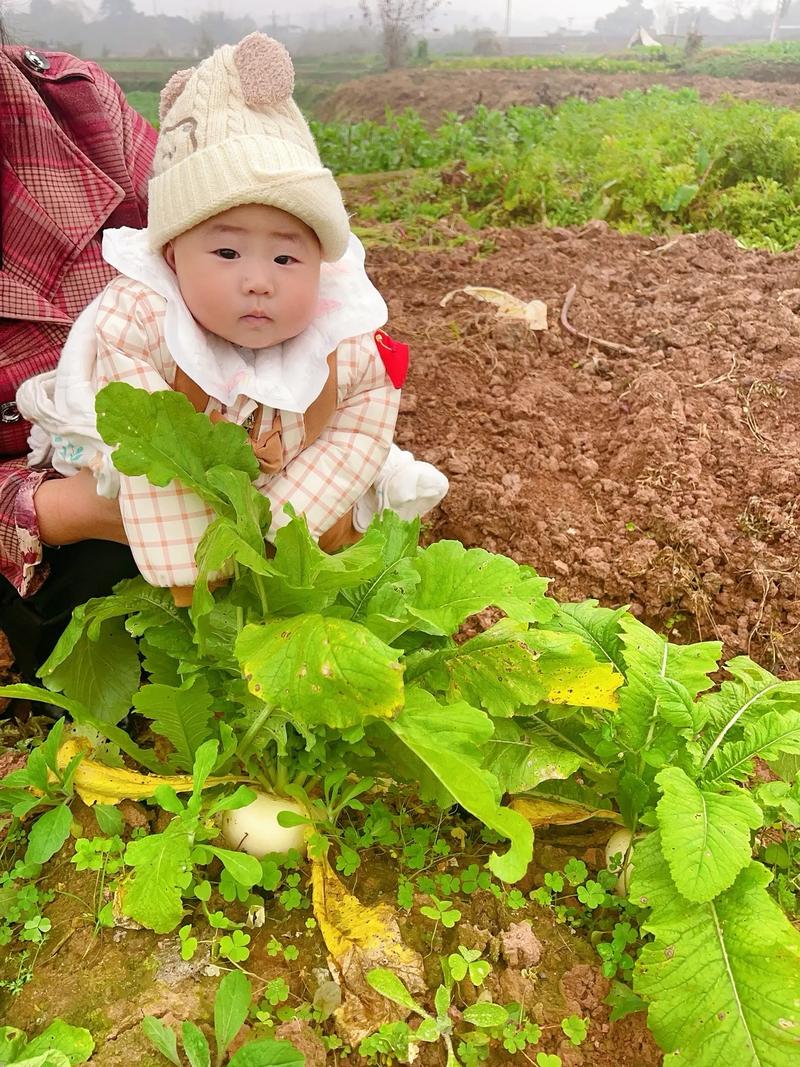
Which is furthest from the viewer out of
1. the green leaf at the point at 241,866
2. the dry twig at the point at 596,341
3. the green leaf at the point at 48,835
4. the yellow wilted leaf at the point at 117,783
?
the dry twig at the point at 596,341

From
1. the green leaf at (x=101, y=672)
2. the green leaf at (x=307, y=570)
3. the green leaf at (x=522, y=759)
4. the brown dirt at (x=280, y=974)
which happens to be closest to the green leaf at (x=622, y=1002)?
the brown dirt at (x=280, y=974)

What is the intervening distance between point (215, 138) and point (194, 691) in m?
1.04

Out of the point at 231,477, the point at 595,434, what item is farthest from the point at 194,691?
the point at 595,434

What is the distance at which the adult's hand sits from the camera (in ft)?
6.31

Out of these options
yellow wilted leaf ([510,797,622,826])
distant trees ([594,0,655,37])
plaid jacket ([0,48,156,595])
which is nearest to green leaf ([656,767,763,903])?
yellow wilted leaf ([510,797,622,826])

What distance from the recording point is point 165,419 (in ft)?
5.02

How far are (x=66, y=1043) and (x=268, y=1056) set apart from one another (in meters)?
0.33

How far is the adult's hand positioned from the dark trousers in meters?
0.05

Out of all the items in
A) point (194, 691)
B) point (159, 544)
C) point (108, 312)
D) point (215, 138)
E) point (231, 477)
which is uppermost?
point (215, 138)

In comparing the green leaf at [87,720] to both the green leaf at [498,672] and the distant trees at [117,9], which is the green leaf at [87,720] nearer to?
the green leaf at [498,672]

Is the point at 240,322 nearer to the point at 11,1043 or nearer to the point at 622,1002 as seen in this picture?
the point at 11,1043

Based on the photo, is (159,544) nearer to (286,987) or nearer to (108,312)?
(108,312)

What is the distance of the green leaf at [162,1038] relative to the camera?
1309 millimetres

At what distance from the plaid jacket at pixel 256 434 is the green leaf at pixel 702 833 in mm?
887
